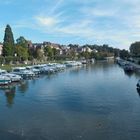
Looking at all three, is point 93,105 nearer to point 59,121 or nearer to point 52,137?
point 59,121

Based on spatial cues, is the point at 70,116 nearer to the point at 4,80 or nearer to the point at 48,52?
the point at 4,80

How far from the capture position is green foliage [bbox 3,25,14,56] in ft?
385

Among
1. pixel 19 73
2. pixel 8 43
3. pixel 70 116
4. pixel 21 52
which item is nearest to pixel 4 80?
pixel 19 73

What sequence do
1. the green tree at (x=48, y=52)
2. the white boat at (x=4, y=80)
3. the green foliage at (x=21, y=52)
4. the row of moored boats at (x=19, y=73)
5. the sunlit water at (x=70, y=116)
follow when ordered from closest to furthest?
the sunlit water at (x=70, y=116)
the white boat at (x=4, y=80)
the row of moored boats at (x=19, y=73)
the green foliage at (x=21, y=52)
the green tree at (x=48, y=52)

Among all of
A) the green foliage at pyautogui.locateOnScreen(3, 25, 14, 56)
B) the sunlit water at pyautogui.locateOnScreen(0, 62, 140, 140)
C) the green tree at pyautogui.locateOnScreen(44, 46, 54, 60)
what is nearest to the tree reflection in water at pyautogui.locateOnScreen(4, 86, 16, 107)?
the sunlit water at pyautogui.locateOnScreen(0, 62, 140, 140)

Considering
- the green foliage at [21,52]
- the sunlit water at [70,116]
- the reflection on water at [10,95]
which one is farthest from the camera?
the green foliage at [21,52]

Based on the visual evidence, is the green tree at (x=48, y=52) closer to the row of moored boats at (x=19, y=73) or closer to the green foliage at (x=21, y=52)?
the green foliage at (x=21, y=52)

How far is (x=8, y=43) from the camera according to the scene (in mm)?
117500

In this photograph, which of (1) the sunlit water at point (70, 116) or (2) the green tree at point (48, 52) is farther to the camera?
(2) the green tree at point (48, 52)

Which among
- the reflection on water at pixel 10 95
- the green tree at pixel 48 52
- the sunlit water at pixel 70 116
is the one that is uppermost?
the green tree at pixel 48 52

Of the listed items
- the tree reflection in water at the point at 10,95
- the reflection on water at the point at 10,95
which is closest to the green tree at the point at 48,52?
the tree reflection in water at the point at 10,95

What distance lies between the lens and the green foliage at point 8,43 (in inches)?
4625

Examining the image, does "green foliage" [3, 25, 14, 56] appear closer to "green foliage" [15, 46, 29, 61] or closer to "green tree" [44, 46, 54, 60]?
"green foliage" [15, 46, 29, 61]

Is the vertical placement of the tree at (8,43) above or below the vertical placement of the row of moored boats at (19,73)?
above
